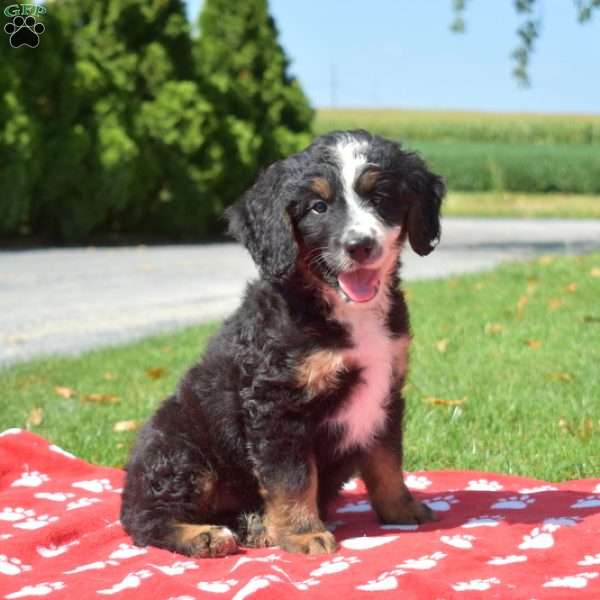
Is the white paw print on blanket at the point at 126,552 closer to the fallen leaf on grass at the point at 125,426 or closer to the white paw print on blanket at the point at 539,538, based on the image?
the white paw print on blanket at the point at 539,538

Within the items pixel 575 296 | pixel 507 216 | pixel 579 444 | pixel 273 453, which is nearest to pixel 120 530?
pixel 273 453

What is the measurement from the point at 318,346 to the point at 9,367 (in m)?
5.37

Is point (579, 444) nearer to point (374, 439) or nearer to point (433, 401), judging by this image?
point (433, 401)

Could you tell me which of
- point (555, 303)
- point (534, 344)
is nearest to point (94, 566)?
point (534, 344)

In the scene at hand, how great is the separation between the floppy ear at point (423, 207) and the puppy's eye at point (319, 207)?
1.23 feet

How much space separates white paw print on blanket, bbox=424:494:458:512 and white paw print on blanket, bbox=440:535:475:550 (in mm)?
625

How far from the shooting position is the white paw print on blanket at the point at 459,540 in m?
3.98

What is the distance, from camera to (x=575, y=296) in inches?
452

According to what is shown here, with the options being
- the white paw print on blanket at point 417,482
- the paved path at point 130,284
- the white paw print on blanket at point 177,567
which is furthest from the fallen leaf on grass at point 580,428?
the paved path at point 130,284

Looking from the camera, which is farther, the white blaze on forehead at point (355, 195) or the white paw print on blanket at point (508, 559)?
the white blaze on forehead at point (355, 195)

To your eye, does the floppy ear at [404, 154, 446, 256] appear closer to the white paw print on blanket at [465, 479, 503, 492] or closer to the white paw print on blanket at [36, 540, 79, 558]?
the white paw print on blanket at [465, 479, 503, 492]

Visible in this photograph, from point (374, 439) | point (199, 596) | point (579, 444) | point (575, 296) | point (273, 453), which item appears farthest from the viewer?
point (575, 296)

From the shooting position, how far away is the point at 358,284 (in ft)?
13.5

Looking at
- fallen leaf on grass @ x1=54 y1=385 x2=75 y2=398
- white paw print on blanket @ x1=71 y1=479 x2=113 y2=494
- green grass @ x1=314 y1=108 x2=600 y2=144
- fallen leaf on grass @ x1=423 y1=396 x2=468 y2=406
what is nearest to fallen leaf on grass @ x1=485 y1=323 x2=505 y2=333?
fallen leaf on grass @ x1=423 y1=396 x2=468 y2=406
